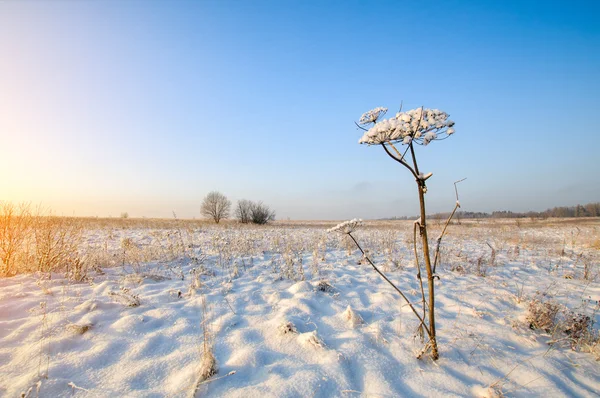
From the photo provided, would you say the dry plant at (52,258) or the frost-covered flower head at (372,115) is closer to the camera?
the frost-covered flower head at (372,115)

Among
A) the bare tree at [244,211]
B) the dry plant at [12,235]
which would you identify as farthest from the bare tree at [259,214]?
the dry plant at [12,235]

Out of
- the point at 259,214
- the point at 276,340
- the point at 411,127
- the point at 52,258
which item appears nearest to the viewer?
the point at 411,127

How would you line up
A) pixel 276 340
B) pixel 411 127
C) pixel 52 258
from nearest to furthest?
pixel 411 127 → pixel 276 340 → pixel 52 258

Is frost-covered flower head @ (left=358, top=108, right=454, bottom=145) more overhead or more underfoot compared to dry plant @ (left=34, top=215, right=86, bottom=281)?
more overhead

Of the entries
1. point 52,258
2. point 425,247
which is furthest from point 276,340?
point 52,258

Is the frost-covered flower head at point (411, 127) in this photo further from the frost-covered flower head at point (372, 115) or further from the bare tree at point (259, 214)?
the bare tree at point (259, 214)

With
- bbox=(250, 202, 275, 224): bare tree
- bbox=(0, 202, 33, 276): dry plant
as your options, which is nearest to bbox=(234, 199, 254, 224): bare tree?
bbox=(250, 202, 275, 224): bare tree

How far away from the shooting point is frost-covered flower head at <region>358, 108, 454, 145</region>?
7.05ft

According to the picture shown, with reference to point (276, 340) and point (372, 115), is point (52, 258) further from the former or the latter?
point (372, 115)

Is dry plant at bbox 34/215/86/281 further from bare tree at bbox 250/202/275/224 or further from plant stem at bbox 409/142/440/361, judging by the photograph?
bare tree at bbox 250/202/275/224

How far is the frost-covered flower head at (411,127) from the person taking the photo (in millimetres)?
2150

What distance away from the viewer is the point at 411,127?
7.09 ft

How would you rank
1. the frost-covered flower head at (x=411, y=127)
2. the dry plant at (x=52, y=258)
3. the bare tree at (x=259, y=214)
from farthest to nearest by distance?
1. the bare tree at (x=259, y=214)
2. the dry plant at (x=52, y=258)
3. the frost-covered flower head at (x=411, y=127)

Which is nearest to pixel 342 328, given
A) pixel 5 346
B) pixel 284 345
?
pixel 284 345
